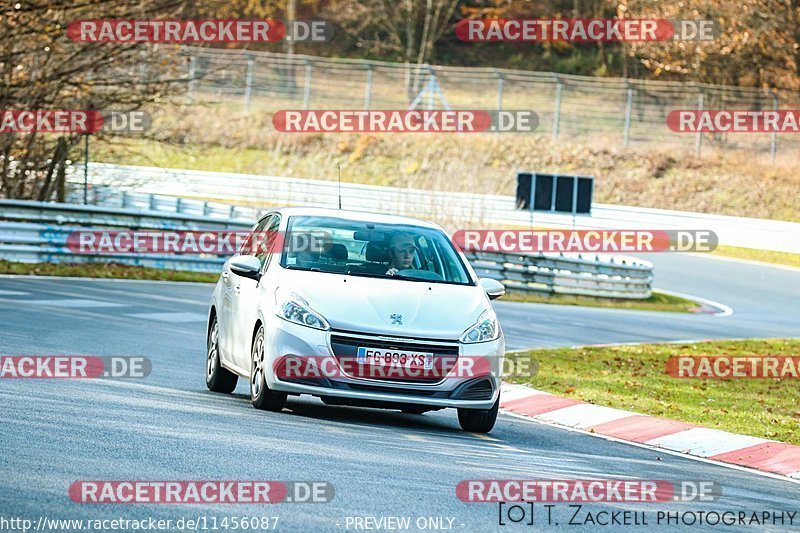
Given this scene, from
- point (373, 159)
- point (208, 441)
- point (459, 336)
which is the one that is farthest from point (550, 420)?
point (373, 159)

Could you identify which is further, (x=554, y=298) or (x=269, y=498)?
(x=554, y=298)

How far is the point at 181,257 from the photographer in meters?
28.9

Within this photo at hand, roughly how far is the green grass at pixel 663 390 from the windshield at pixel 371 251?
10.6 feet

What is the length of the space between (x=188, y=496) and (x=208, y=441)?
175 cm

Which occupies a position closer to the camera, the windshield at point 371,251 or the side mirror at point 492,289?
the windshield at point 371,251

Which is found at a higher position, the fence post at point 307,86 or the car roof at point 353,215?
the fence post at point 307,86

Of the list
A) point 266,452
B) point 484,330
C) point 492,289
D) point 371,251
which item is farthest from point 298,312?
point 266,452

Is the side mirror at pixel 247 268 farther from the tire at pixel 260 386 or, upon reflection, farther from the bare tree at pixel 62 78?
the bare tree at pixel 62 78

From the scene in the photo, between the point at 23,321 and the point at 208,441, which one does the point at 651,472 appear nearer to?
the point at 208,441

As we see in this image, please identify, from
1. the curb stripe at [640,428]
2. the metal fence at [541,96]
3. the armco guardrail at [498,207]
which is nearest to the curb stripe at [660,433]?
the curb stripe at [640,428]

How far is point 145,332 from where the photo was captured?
685 inches

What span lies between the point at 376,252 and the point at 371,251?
41mm

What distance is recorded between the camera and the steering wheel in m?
11.6

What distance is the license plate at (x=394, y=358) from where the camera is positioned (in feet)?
34.6
